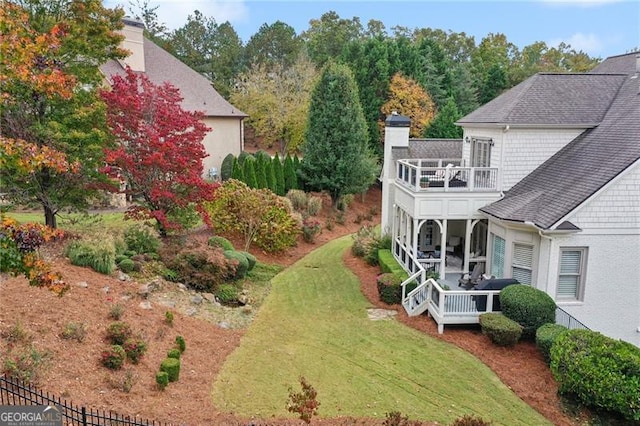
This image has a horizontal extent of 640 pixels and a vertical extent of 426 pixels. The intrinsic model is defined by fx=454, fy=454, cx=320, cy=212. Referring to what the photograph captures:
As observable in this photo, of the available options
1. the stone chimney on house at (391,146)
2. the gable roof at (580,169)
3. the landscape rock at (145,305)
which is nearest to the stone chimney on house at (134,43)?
the stone chimney on house at (391,146)

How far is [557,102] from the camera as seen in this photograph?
15.7 meters

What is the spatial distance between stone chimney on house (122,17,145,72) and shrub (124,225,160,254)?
678 inches

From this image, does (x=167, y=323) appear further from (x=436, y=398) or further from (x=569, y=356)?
Answer: (x=569, y=356)

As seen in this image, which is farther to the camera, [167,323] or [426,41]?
[426,41]

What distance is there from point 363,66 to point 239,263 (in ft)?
85.5

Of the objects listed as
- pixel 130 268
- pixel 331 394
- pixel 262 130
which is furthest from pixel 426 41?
pixel 331 394

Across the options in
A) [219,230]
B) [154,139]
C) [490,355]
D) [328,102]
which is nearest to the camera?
[490,355]

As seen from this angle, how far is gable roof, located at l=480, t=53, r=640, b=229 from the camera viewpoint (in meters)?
12.2

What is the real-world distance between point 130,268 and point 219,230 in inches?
254

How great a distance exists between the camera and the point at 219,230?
20.7 m

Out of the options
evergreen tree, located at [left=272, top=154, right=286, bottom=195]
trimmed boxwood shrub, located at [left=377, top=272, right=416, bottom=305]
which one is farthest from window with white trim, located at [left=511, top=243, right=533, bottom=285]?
evergreen tree, located at [left=272, top=154, right=286, bottom=195]

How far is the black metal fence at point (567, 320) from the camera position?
1188 cm

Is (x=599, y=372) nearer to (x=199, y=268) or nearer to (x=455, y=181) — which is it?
(x=455, y=181)

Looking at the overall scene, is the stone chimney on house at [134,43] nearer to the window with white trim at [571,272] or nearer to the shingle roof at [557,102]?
the shingle roof at [557,102]
